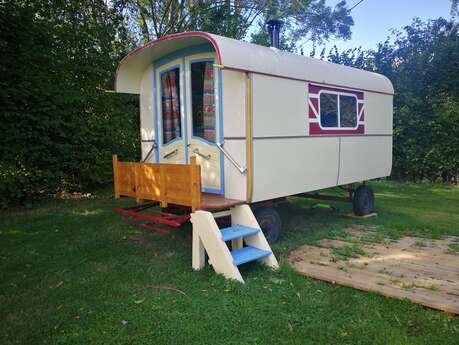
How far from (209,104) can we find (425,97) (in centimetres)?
928

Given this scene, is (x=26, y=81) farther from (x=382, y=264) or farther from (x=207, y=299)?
(x=382, y=264)

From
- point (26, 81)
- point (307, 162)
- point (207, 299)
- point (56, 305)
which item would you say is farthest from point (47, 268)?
point (26, 81)

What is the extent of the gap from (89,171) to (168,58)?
4187mm


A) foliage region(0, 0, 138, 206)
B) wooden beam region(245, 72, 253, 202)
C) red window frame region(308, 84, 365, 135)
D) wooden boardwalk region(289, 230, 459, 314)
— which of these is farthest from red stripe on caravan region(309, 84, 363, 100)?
foliage region(0, 0, 138, 206)

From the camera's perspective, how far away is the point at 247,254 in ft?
14.4

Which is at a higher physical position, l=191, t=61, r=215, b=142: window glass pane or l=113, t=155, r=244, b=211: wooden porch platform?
l=191, t=61, r=215, b=142: window glass pane

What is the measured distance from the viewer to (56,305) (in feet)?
11.8

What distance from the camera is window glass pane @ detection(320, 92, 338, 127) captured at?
612 cm

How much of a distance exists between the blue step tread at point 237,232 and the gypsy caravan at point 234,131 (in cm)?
1

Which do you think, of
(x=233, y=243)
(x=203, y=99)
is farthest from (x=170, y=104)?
(x=233, y=243)

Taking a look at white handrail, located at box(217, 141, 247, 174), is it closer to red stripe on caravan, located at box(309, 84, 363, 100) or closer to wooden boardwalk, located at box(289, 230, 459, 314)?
wooden boardwalk, located at box(289, 230, 459, 314)

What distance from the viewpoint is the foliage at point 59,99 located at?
7.34m

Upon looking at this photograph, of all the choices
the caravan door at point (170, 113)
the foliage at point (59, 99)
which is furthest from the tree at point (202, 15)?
the caravan door at point (170, 113)

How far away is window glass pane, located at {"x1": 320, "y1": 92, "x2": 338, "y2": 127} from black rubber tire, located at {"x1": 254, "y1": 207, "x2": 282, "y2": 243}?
1.77 m
